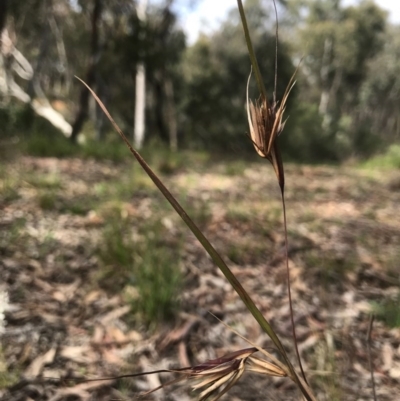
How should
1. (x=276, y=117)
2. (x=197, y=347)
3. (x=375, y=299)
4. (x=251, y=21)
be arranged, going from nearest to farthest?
1. (x=276, y=117)
2. (x=197, y=347)
3. (x=375, y=299)
4. (x=251, y=21)

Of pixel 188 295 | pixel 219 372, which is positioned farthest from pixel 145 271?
pixel 219 372

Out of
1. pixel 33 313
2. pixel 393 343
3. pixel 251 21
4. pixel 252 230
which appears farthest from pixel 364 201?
pixel 251 21

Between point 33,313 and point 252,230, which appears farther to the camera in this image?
point 252,230

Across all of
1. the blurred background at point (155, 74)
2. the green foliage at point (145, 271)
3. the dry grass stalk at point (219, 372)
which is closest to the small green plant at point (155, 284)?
the green foliage at point (145, 271)

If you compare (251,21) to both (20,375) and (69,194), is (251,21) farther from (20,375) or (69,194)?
(20,375)

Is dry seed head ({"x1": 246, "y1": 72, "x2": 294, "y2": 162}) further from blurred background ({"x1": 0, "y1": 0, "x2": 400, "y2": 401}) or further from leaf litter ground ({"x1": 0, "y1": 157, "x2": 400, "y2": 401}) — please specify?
leaf litter ground ({"x1": 0, "y1": 157, "x2": 400, "y2": 401})

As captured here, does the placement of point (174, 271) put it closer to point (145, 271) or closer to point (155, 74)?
point (145, 271)

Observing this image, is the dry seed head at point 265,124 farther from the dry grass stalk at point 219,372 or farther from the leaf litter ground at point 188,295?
the leaf litter ground at point 188,295
